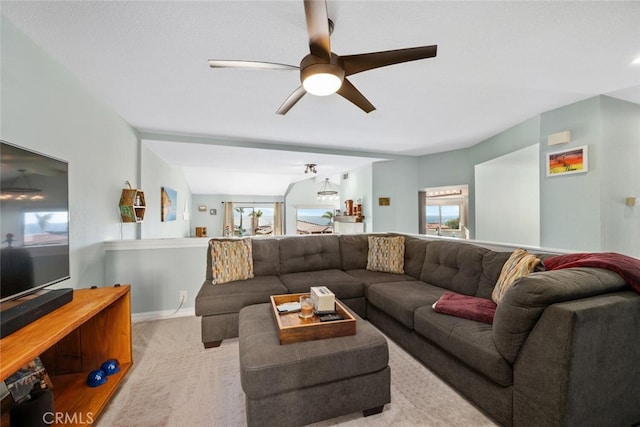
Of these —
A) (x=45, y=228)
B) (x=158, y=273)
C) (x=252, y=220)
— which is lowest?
(x=158, y=273)

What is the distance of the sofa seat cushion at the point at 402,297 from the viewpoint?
208 centimetres

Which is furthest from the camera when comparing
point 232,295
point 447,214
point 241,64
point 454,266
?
point 447,214

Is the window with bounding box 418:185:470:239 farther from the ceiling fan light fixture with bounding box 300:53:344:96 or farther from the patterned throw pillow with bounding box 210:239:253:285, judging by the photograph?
the ceiling fan light fixture with bounding box 300:53:344:96

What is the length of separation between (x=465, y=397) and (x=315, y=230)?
790cm

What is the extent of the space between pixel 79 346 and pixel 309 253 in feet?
7.03

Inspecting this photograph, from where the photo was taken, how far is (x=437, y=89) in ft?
7.74

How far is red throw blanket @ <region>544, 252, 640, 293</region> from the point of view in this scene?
53.5 inches

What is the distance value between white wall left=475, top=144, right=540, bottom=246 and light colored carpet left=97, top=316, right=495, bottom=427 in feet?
8.98

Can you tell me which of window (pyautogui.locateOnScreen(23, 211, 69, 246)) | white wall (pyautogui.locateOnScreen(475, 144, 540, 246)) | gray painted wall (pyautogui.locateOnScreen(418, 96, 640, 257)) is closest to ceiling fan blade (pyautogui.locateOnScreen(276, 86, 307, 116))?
window (pyautogui.locateOnScreen(23, 211, 69, 246))

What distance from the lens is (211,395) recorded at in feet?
5.58

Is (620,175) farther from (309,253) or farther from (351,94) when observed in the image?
(309,253)

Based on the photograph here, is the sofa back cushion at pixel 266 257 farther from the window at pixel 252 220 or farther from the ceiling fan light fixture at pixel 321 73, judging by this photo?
the window at pixel 252 220

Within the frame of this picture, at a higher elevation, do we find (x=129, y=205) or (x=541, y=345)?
(x=129, y=205)

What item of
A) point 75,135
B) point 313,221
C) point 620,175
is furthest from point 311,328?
point 313,221
